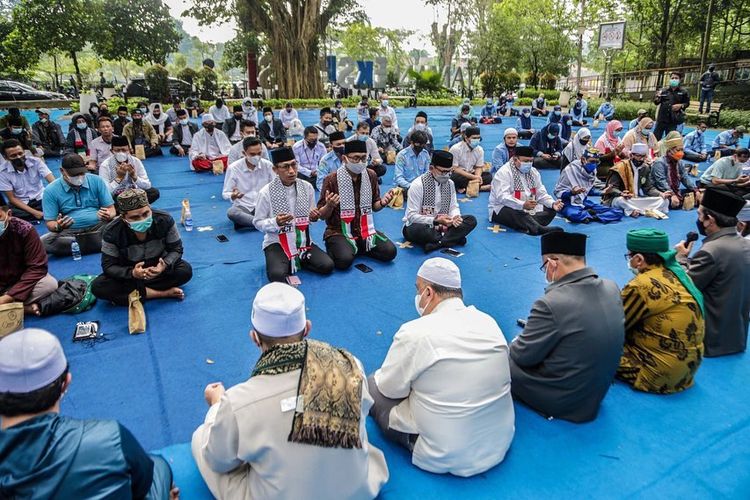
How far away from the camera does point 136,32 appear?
2567 cm

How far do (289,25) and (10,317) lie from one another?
74.4ft

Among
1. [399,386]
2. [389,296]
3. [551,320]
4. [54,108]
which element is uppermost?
[54,108]

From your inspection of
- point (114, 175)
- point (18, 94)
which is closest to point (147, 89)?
point (18, 94)

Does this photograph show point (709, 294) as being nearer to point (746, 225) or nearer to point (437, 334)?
point (746, 225)

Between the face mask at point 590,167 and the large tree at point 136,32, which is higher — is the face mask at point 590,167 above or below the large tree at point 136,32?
below

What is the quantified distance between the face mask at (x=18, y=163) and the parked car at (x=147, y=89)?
58.7 feet

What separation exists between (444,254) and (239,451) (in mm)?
4332

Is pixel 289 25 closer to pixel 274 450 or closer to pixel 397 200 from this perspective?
pixel 397 200

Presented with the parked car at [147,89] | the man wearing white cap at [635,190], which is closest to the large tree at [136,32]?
the parked car at [147,89]

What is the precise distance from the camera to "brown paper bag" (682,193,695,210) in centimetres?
797

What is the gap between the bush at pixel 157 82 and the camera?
2178cm

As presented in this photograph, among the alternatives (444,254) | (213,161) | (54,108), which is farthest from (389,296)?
(54,108)

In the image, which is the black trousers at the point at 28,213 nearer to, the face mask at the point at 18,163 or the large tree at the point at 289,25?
the face mask at the point at 18,163

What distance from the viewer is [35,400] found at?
158 centimetres
